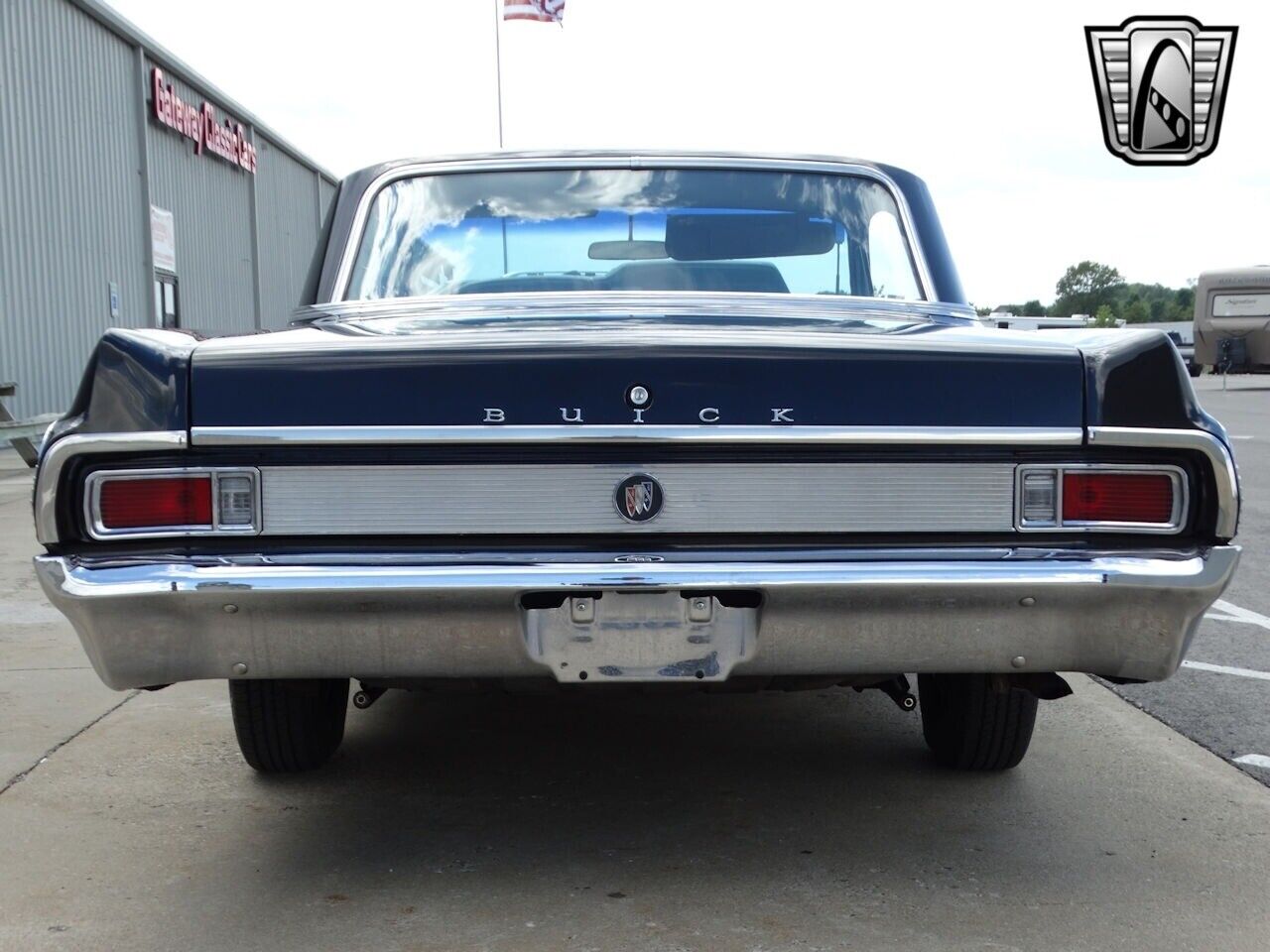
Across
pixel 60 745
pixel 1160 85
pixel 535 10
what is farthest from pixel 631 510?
pixel 535 10

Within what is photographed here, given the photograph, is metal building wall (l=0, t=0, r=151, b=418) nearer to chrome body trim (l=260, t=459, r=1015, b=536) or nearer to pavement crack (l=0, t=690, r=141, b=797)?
pavement crack (l=0, t=690, r=141, b=797)

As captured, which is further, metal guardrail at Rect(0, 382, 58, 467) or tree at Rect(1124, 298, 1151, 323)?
tree at Rect(1124, 298, 1151, 323)

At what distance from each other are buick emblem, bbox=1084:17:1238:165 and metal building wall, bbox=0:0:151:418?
11.6 metres

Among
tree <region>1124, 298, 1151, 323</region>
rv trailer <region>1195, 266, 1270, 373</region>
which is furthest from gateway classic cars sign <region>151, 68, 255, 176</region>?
tree <region>1124, 298, 1151, 323</region>

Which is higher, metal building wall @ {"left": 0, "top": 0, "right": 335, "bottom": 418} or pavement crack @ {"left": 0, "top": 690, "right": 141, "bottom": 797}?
metal building wall @ {"left": 0, "top": 0, "right": 335, "bottom": 418}

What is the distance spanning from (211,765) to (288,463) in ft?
5.46

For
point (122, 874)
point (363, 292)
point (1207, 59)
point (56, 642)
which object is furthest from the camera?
point (1207, 59)

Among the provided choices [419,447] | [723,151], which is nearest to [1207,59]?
[723,151]

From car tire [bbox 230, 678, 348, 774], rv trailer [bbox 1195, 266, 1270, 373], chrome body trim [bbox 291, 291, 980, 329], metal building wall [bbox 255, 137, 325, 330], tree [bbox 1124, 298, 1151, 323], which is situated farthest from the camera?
tree [bbox 1124, 298, 1151, 323]

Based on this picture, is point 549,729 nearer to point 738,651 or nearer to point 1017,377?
point 738,651

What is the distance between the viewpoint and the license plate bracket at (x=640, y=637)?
2.75m

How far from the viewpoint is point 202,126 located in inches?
918

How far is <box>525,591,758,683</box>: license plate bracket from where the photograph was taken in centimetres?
275

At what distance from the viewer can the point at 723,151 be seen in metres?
4.16
